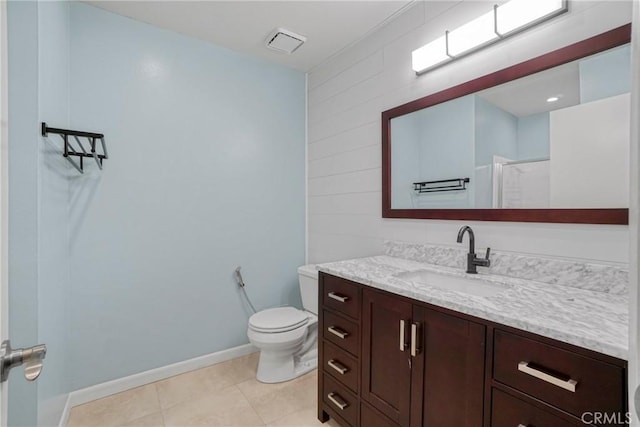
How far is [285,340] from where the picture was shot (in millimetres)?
2008

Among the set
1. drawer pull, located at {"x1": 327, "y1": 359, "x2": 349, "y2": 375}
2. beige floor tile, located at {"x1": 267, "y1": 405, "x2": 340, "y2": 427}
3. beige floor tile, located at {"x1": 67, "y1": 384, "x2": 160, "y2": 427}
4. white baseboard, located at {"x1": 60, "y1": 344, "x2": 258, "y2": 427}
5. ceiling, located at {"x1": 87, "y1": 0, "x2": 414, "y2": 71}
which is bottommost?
beige floor tile, located at {"x1": 67, "y1": 384, "x2": 160, "y2": 427}

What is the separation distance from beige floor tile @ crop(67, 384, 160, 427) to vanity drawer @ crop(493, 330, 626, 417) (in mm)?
1906

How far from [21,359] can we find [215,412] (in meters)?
1.51

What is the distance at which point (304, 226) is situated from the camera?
2.82 meters

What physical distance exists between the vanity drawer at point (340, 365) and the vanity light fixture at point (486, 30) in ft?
5.41

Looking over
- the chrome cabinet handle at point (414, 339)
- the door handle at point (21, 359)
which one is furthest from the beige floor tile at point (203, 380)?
the door handle at point (21, 359)

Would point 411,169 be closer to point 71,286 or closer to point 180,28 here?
point 180,28

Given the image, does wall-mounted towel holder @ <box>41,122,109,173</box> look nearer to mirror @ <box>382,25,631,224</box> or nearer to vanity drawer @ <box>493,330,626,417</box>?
mirror @ <box>382,25,631,224</box>

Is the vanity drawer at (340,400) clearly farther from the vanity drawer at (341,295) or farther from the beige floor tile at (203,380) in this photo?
the beige floor tile at (203,380)

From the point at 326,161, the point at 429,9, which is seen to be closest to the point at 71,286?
the point at 326,161

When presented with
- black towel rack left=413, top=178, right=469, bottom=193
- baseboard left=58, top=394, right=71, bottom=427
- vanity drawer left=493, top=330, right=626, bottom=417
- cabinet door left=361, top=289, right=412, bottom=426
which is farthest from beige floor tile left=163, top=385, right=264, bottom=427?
black towel rack left=413, top=178, right=469, bottom=193

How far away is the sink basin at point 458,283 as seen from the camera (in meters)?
1.37

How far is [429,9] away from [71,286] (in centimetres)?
268

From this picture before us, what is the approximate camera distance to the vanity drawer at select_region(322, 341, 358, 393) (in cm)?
150
